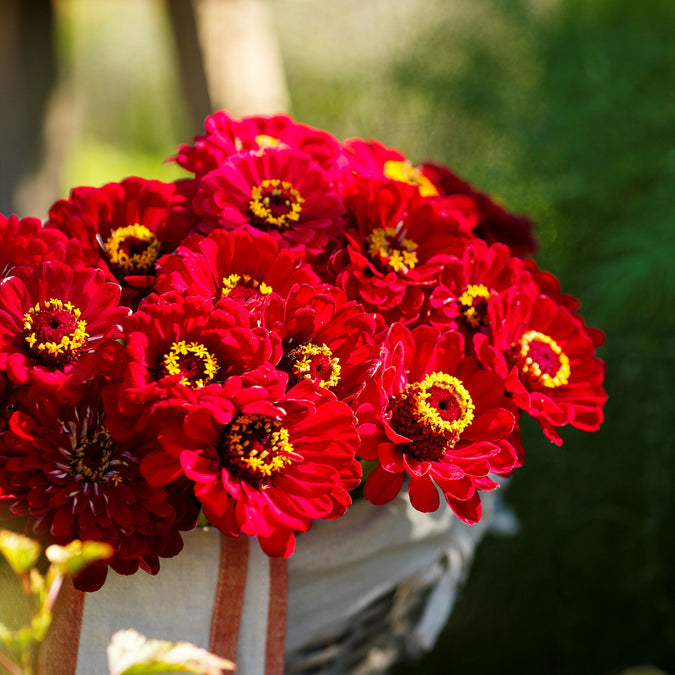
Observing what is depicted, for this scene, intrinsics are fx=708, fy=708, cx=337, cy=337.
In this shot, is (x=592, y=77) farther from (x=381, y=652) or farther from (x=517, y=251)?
(x=381, y=652)

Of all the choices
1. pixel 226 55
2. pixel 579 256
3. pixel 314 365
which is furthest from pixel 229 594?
pixel 226 55

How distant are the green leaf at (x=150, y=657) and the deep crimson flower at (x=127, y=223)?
189mm

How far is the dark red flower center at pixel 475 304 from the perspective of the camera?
1.34 feet

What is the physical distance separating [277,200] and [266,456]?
0.16 m

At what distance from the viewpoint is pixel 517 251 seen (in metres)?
0.54

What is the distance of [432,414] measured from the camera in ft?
1.15

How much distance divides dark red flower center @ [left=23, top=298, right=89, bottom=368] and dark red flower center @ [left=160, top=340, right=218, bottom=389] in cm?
5

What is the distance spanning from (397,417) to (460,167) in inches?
29.5

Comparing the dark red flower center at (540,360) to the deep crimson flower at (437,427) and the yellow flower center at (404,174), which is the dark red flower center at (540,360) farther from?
the yellow flower center at (404,174)

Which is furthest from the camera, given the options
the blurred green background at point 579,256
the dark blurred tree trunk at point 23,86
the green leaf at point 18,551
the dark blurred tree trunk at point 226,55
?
the dark blurred tree trunk at point 23,86

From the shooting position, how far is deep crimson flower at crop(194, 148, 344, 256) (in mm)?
394

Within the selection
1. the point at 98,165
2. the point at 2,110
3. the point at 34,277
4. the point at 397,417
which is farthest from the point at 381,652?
the point at 98,165

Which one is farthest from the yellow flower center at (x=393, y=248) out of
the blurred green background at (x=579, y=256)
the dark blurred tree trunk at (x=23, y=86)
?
the dark blurred tree trunk at (x=23, y=86)

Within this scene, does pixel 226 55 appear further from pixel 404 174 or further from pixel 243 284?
pixel 243 284
